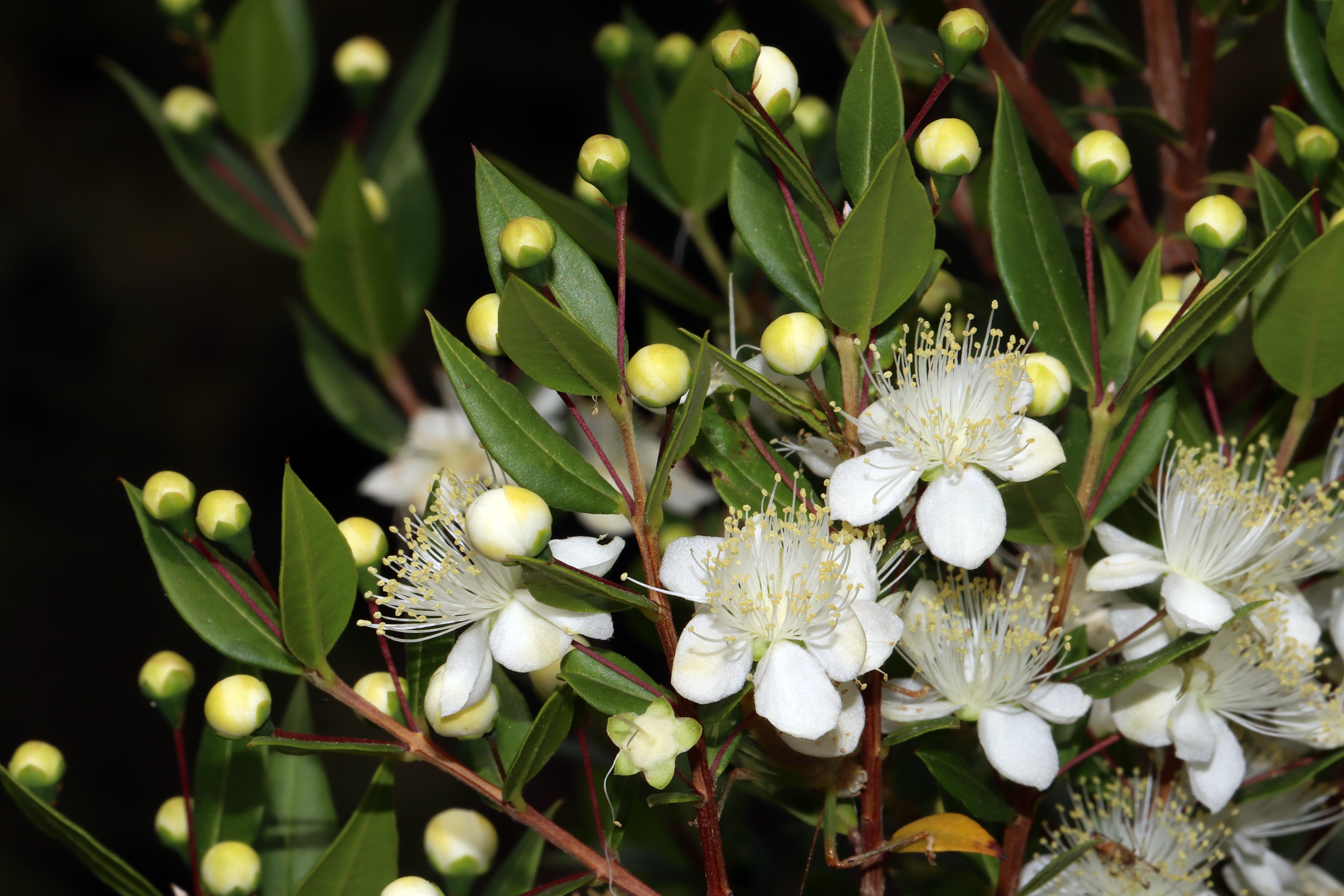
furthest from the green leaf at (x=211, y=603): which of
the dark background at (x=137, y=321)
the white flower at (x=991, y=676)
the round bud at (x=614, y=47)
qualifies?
the dark background at (x=137, y=321)

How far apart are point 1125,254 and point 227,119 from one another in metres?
0.85

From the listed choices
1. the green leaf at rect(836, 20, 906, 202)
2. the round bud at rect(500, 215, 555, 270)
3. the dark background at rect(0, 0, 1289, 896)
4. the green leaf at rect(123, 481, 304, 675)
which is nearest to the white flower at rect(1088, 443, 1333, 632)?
the green leaf at rect(836, 20, 906, 202)

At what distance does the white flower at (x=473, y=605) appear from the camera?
23.6 inches

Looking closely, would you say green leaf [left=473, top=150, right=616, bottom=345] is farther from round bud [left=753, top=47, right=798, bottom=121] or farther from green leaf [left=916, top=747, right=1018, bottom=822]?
green leaf [left=916, top=747, right=1018, bottom=822]

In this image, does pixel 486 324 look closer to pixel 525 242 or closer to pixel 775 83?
pixel 525 242

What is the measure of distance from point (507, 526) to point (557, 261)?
6.0 inches

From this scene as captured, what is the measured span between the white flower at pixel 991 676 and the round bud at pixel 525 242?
0.90ft

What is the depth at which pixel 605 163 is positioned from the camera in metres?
0.61

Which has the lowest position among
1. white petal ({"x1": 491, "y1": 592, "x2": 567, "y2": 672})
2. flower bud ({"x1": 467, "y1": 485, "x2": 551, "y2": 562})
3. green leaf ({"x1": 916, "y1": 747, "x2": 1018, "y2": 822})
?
white petal ({"x1": 491, "y1": 592, "x2": 567, "y2": 672})

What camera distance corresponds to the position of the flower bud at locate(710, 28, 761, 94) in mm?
600

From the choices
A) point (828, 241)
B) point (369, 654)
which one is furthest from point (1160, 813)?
point (369, 654)

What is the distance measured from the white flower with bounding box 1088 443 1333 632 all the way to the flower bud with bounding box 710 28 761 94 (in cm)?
31

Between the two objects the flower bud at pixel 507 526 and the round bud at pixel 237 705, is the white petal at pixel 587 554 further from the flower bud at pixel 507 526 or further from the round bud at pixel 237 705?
the round bud at pixel 237 705

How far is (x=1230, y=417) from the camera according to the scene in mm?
828
